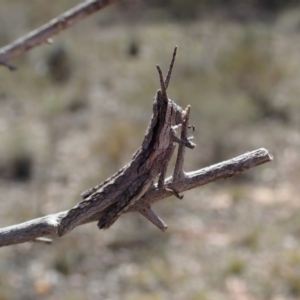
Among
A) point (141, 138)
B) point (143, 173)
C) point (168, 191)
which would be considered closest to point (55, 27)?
point (143, 173)

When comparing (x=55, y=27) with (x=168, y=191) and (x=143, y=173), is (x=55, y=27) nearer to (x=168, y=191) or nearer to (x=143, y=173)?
Result: (x=143, y=173)

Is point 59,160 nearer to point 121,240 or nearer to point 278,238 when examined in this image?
point 121,240

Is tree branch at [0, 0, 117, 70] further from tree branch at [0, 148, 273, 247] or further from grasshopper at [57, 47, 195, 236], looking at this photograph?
tree branch at [0, 148, 273, 247]

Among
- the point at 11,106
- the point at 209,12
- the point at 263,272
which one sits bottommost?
the point at 263,272

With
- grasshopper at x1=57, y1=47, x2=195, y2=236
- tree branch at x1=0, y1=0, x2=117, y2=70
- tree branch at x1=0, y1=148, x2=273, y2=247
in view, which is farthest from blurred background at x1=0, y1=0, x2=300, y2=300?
tree branch at x1=0, y1=148, x2=273, y2=247

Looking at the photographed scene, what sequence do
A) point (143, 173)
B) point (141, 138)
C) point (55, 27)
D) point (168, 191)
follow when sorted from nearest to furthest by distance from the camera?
point (168, 191) < point (143, 173) < point (55, 27) < point (141, 138)

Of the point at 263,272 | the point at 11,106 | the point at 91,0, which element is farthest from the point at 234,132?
the point at 91,0
